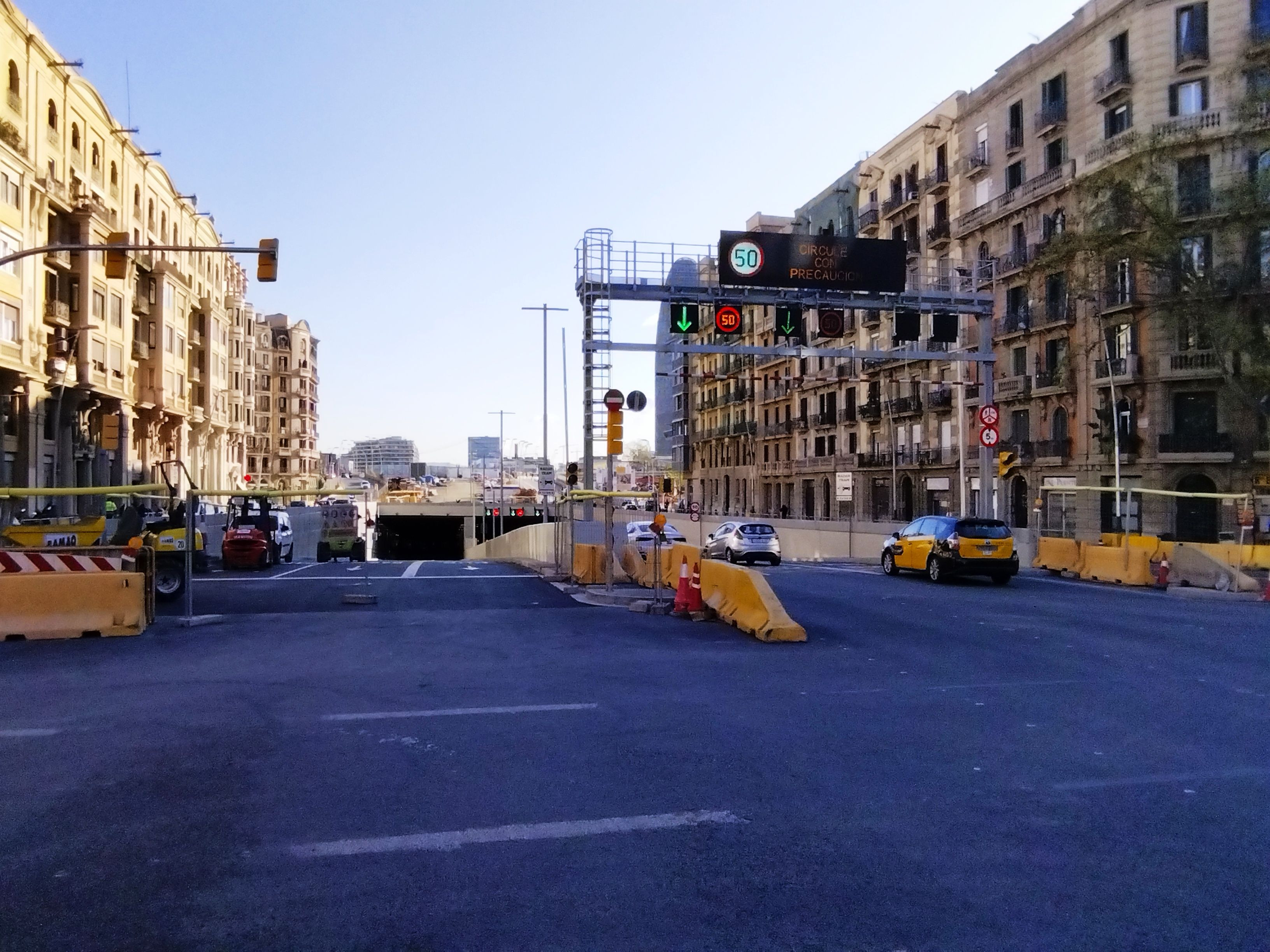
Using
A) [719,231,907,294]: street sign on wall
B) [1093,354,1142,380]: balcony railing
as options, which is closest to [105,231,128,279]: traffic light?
[719,231,907,294]: street sign on wall

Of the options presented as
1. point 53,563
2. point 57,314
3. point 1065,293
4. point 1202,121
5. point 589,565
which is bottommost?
point 589,565

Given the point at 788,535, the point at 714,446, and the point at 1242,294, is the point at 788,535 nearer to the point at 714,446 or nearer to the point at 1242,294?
the point at 1242,294

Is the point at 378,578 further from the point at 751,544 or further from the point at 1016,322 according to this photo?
the point at 1016,322

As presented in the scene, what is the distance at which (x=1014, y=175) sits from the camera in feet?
Result: 159

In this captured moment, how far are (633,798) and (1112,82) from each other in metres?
43.8

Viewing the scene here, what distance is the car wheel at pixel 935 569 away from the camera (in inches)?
900

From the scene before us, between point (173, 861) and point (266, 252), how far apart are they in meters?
15.4

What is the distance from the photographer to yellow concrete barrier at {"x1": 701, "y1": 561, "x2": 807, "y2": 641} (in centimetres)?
1284

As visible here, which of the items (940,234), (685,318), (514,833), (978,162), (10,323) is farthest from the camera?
(940,234)

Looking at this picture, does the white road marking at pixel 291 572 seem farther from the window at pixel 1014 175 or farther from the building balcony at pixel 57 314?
the window at pixel 1014 175

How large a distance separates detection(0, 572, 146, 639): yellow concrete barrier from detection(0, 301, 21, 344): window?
28.5 m

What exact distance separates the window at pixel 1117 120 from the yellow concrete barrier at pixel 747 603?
35.0 meters

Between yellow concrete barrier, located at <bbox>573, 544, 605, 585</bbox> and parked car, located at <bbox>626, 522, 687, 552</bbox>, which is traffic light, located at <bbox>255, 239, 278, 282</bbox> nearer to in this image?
yellow concrete barrier, located at <bbox>573, 544, 605, 585</bbox>

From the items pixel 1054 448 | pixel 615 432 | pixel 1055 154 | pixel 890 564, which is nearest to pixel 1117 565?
pixel 890 564
